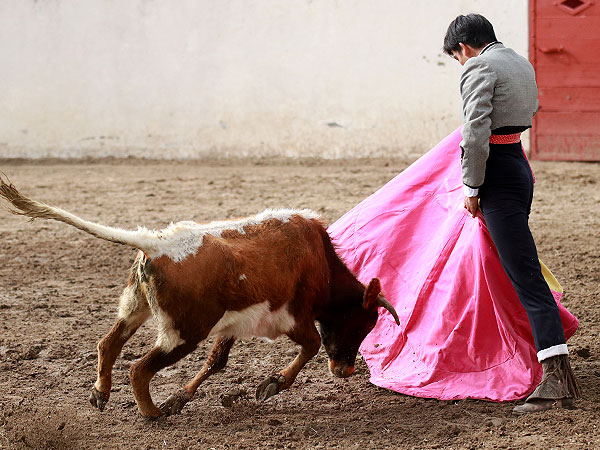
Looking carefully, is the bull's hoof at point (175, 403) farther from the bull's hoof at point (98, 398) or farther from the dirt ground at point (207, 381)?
the bull's hoof at point (98, 398)

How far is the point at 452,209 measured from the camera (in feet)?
14.5

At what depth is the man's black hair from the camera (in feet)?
11.7

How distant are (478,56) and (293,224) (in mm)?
1133

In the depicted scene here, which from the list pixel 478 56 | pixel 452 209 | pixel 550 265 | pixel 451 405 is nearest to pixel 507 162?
pixel 478 56

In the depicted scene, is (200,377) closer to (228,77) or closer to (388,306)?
(388,306)

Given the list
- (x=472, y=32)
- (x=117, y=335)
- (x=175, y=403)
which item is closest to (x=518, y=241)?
(x=472, y=32)

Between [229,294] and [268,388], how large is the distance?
1.88ft

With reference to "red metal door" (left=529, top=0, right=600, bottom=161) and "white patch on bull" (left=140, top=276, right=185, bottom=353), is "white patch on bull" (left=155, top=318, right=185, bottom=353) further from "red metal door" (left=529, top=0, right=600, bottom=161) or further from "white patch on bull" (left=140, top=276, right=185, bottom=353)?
"red metal door" (left=529, top=0, right=600, bottom=161)

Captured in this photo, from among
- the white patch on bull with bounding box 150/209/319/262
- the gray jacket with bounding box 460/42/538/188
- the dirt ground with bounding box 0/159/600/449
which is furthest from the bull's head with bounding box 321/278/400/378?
the gray jacket with bounding box 460/42/538/188

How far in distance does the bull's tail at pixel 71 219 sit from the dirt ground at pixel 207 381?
836 millimetres

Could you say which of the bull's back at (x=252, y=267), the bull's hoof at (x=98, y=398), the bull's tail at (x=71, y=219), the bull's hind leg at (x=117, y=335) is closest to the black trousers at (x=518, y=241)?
the bull's back at (x=252, y=267)

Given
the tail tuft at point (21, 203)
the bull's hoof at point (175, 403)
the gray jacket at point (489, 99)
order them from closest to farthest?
1. the tail tuft at point (21, 203)
2. the gray jacket at point (489, 99)
3. the bull's hoof at point (175, 403)

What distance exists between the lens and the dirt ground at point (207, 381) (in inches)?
Result: 139

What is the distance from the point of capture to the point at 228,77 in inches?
471
